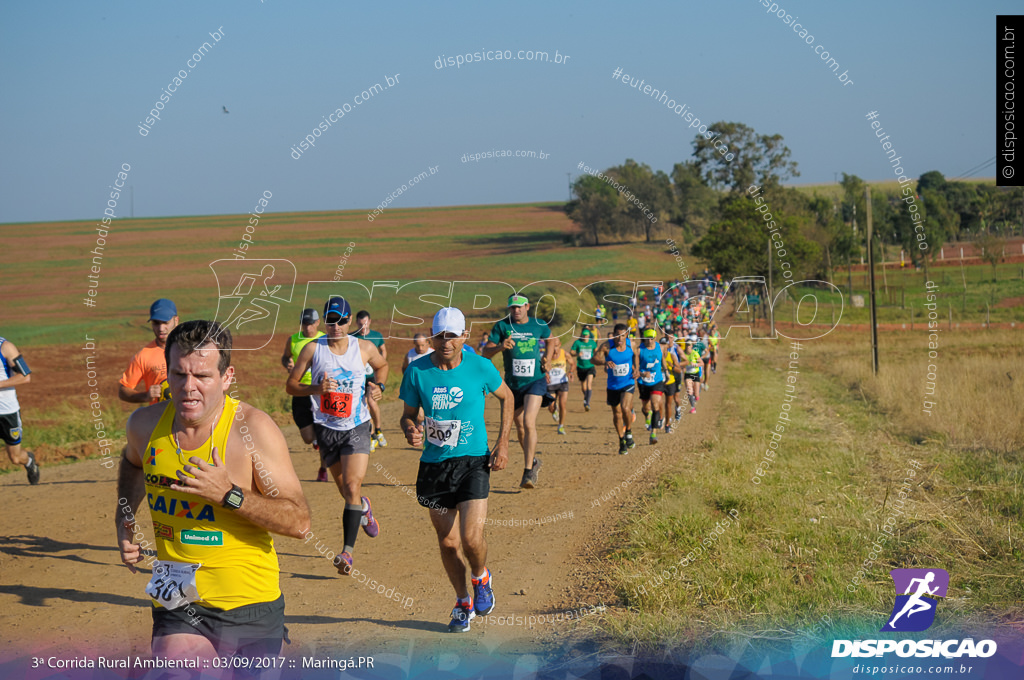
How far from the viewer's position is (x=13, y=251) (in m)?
57.2

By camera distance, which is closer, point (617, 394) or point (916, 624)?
point (916, 624)

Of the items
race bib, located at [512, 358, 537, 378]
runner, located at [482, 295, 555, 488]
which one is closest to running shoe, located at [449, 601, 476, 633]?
runner, located at [482, 295, 555, 488]

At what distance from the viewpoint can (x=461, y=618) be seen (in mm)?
5719

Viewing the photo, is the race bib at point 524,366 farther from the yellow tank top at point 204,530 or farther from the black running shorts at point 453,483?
the yellow tank top at point 204,530

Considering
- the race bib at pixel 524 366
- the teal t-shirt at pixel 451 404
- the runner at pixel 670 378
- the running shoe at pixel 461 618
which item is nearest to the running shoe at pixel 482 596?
the running shoe at pixel 461 618

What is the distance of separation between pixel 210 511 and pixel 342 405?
3.64 metres

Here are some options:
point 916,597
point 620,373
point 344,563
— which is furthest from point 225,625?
point 620,373

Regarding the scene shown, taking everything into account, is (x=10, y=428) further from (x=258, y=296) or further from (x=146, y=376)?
(x=258, y=296)

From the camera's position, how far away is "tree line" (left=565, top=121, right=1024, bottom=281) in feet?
127

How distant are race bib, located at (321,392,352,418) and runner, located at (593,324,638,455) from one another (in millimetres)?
5019

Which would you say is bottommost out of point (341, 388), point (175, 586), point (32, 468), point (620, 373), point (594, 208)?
point (32, 468)

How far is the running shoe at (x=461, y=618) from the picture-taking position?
570 cm

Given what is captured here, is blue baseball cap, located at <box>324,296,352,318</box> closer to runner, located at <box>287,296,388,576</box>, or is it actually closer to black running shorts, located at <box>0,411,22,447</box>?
runner, located at <box>287,296,388,576</box>

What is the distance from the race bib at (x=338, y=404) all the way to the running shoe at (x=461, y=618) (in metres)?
2.01
